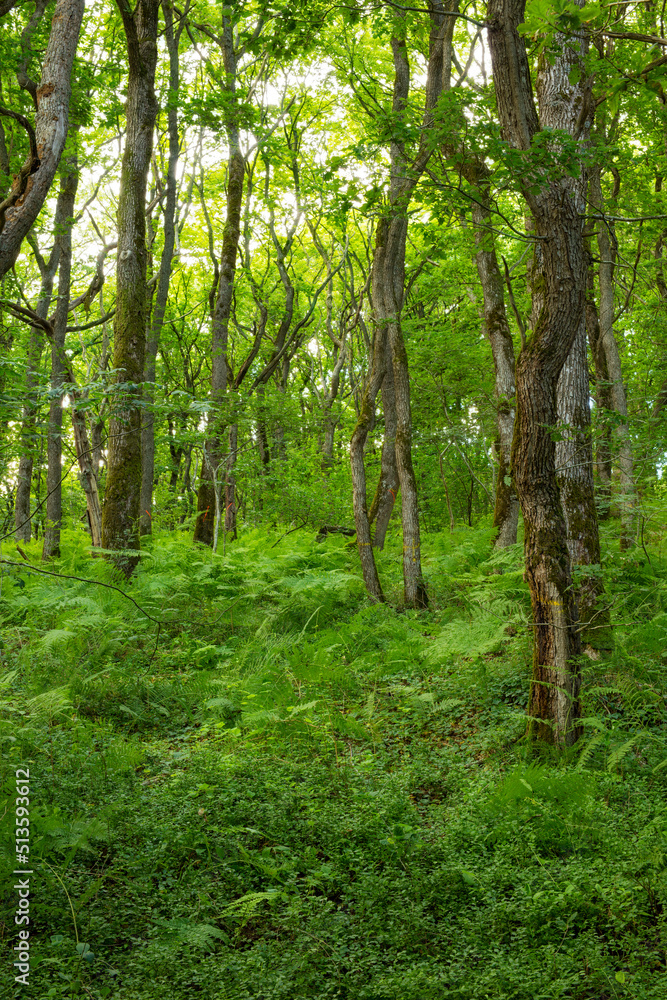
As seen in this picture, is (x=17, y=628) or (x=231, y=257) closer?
(x=17, y=628)

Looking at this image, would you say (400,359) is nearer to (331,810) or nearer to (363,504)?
(363,504)

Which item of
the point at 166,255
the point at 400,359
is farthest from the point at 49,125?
the point at 166,255

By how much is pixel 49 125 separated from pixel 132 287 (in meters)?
5.13

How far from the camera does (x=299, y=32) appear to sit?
243 inches

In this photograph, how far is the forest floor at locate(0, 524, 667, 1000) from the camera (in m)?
3.05

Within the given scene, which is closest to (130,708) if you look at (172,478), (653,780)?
(653,780)

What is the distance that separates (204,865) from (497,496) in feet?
21.5

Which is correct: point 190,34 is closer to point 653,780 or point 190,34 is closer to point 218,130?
point 218,130

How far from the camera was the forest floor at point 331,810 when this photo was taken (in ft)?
10.00

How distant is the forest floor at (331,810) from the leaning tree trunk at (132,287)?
154 centimetres

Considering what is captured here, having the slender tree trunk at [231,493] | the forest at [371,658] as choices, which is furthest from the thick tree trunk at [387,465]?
the slender tree trunk at [231,493]

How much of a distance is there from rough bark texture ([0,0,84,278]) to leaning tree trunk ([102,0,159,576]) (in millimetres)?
4488

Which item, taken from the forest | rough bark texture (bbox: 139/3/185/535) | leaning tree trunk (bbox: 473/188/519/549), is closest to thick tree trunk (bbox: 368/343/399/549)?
the forest

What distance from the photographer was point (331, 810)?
4.21 meters
